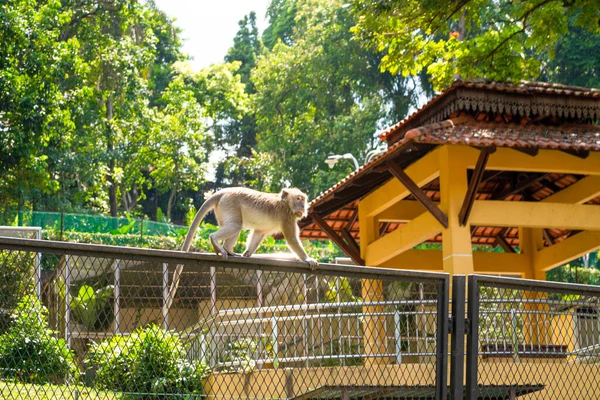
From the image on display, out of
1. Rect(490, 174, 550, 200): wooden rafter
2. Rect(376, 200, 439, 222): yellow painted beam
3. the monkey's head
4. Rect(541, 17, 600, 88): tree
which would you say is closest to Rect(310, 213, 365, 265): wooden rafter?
Rect(376, 200, 439, 222): yellow painted beam

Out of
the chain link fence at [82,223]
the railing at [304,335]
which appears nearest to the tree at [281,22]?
the chain link fence at [82,223]

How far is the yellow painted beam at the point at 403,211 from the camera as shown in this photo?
62.3 feet

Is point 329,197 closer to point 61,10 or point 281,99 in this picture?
point 61,10

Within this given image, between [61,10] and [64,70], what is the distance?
29.6 feet

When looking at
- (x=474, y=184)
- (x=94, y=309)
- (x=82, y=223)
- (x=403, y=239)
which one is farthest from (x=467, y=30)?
(x=82, y=223)

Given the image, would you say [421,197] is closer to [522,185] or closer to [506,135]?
[506,135]

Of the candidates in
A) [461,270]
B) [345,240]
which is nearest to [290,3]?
[345,240]

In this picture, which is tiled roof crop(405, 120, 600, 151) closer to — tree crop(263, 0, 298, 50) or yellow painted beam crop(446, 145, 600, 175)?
yellow painted beam crop(446, 145, 600, 175)

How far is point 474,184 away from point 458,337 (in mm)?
9752

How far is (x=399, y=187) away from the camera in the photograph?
17.3 meters

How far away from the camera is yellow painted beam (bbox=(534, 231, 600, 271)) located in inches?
687

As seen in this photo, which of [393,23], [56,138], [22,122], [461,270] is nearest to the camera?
[461,270]

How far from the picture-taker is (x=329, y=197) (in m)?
17.8

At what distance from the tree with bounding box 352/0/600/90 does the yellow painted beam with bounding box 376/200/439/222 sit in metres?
2.79
